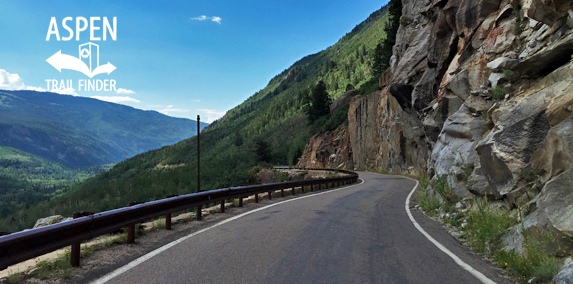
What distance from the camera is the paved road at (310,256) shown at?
16.1 ft

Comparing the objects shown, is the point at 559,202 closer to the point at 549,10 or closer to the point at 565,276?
the point at 565,276

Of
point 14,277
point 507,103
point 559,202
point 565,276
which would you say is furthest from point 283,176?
point 565,276

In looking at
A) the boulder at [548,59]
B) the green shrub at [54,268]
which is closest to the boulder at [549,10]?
the boulder at [548,59]

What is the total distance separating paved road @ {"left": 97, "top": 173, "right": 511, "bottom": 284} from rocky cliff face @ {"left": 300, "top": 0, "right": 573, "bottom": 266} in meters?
1.59

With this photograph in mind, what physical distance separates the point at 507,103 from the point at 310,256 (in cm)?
641

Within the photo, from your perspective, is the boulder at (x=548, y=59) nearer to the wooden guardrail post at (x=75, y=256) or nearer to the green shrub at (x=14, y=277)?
the wooden guardrail post at (x=75, y=256)

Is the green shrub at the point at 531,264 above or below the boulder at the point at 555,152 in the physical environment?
below

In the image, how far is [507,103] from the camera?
898 cm

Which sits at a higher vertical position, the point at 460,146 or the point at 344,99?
the point at 344,99

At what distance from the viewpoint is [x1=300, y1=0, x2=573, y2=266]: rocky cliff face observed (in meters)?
6.46

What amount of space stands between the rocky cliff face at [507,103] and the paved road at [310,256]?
5.22 ft

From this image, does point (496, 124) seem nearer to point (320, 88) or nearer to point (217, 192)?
point (217, 192)

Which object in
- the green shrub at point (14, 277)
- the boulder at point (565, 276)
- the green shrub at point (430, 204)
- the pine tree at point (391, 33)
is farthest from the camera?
the pine tree at point (391, 33)

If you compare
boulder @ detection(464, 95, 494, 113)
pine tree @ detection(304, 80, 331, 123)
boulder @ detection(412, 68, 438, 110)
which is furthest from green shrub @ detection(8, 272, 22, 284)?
pine tree @ detection(304, 80, 331, 123)
